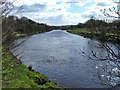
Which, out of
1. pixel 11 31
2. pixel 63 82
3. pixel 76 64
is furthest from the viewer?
pixel 76 64

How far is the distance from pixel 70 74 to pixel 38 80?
6410mm

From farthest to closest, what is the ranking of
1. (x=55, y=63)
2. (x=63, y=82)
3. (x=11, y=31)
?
(x=55, y=63), (x=63, y=82), (x=11, y=31)

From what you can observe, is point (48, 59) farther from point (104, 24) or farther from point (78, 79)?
point (104, 24)

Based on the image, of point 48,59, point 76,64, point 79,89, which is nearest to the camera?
point 79,89

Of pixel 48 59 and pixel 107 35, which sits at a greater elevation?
pixel 107 35

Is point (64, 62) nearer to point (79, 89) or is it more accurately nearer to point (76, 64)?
point (76, 64)

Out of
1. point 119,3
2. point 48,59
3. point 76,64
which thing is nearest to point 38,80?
point 76,64

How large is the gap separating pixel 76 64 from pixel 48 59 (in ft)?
24.5

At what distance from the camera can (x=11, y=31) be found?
37.0ft

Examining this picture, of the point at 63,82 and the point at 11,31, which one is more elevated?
the point at 11,31

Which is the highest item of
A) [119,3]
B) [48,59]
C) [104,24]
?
[119,3]

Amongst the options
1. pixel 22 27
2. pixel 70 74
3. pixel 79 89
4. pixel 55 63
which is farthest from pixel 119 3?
pixel 55 63

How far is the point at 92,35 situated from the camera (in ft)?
23.5

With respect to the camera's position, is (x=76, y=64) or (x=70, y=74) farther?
(x=76, y=64)
